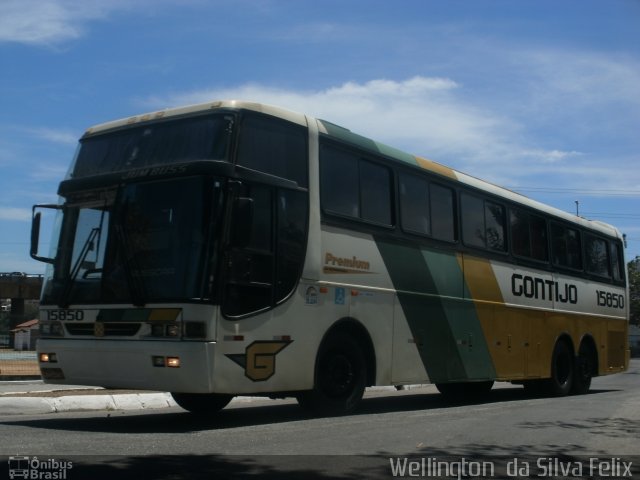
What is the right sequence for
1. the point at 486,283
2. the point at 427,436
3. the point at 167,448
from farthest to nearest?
1. the point at 486,283
2. the point at 427,436
3. the point at 167,448

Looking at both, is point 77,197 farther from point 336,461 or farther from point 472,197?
point 472,197

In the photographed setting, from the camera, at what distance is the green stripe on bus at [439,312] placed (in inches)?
422

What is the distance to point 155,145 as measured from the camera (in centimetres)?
867

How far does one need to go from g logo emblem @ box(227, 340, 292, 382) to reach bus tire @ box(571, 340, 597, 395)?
9.55 m

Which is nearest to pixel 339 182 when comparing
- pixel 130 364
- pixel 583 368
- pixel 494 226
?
pixel 130 364

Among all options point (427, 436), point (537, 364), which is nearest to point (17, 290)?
point (537, 364)

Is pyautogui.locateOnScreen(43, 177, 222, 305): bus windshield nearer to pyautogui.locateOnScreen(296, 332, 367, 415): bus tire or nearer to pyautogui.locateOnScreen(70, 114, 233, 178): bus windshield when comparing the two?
pyautogui.locateOnScreen(70, 114, 233, 178): bus windshield

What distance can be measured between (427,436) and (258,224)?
2917mm

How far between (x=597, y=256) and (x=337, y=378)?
33.0 ft

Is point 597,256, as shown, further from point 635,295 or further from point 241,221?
point 635,295

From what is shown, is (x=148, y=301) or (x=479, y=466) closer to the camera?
(x=479, y=466)

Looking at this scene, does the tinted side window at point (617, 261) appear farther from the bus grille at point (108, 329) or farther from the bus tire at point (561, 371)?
the bus grille at point (108, 329)

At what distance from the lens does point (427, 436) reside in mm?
7949

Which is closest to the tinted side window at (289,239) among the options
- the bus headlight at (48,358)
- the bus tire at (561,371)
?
the bus headlight at (48,358)
